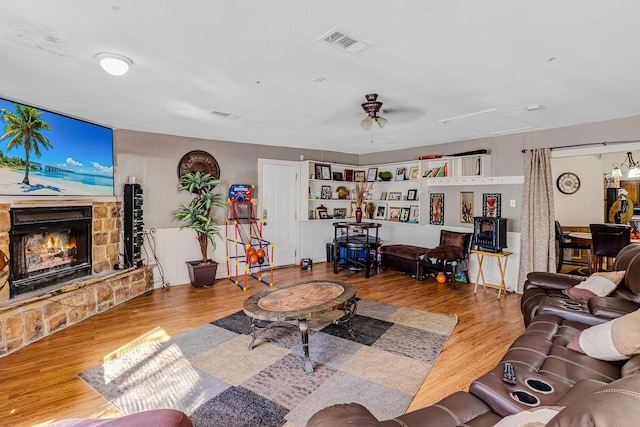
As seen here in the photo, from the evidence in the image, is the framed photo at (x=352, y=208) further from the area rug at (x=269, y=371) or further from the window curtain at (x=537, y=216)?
the area rug at (x=269, y=371)

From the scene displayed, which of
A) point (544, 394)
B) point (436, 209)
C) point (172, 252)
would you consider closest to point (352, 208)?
point (436, 209)

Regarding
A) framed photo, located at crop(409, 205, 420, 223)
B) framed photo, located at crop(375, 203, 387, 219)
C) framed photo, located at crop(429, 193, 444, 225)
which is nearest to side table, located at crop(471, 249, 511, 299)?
framed photo, located at crop(429, 193, 444, 225)

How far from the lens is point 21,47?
2.20 meters

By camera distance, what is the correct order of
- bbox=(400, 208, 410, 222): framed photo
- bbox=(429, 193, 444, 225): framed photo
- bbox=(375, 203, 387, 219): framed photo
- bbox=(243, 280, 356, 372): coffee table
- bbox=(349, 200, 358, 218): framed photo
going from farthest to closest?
bbox=(349, 200, 358, 218): framed photo, bbox=(375, 203, 387, 219): framed photo, bbox=(400, 208, 410, 222): framed photo, bbox=(429, 193, 444, 225): framed photo, bbox=(243, 280, 356, 372): coffee table

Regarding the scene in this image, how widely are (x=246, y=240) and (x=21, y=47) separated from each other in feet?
13.4

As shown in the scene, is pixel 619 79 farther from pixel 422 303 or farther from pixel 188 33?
pixel 188 33

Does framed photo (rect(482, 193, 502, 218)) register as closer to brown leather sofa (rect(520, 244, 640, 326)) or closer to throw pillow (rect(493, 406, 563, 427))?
brown leather sofa (rect(520, 244, 640, 326))

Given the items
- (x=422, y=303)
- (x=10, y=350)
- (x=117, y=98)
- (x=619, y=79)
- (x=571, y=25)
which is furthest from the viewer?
(x=422, y=303)

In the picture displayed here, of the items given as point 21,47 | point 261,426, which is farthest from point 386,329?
point 21,47

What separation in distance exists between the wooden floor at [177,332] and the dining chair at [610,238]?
1.75 m

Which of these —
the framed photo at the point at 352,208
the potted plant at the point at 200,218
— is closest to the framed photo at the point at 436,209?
the framed photo at the point at 352,208

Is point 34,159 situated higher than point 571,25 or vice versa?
point 571,25

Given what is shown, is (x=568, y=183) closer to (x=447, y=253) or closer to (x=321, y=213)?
(x=447, y=253)

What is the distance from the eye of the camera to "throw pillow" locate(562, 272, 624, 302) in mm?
2734
